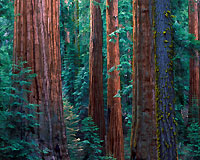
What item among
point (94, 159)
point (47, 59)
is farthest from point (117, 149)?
point (47, 59)

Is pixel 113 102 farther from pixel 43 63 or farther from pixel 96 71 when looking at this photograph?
pixel 43 63

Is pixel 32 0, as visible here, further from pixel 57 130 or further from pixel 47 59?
pixel 57 130

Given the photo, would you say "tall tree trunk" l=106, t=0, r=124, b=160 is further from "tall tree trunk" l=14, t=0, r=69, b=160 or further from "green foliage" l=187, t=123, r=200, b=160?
"tall tree trunk" l=14, t=0, r=69, b=160

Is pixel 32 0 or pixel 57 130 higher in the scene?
pixel 32 0

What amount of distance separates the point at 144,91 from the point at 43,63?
2841 mm

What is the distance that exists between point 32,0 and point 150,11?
3.14 metres

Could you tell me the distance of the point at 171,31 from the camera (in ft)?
17.9

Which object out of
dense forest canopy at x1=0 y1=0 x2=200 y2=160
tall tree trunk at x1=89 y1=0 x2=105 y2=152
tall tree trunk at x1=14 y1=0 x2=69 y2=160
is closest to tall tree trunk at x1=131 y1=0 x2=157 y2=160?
dense forest canopy at x1=0 y1=0 x2=200 y2=160

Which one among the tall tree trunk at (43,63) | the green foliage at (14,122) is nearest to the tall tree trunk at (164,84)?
the green foliage at (14,122)

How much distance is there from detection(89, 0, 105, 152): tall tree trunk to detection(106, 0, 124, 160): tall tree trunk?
1.41 meters

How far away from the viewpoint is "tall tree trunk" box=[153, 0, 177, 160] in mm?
5262

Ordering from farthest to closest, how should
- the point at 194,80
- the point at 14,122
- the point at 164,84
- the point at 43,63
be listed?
the point at 194,80, the point at 43,63, the point at 14,122, the point at 164,84

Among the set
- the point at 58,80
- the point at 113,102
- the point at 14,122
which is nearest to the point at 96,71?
the point at 113,102

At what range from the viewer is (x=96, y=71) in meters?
13.1
